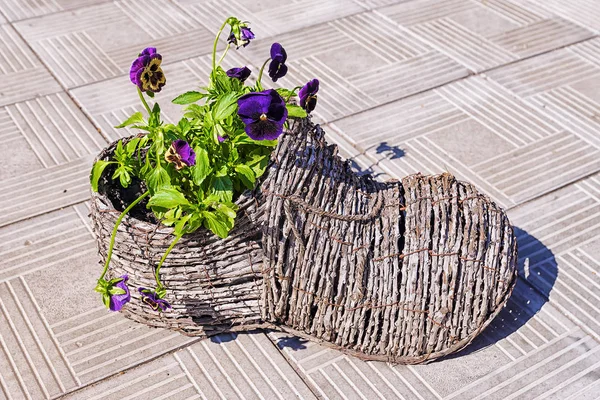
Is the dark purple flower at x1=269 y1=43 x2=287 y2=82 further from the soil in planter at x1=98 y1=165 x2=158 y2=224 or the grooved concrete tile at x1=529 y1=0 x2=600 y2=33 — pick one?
the grooved concrete tile at x1=529 y1=0 x2=600 y2=33

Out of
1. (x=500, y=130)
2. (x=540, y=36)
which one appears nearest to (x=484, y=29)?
(x=540, y=36)

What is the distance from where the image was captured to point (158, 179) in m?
2.79

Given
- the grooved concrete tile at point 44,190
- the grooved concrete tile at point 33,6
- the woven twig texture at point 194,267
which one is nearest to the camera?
the woven twig texture at point 194,267

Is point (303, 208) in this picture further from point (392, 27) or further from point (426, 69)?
point (392, 27)

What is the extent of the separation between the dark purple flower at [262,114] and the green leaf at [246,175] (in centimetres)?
15

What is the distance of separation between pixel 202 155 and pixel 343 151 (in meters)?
1.64

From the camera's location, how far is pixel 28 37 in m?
5.35

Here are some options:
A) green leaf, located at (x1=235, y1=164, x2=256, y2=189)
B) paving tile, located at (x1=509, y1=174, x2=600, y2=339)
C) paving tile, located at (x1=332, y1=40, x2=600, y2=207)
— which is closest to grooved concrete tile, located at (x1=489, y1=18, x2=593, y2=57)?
paving tile, located at (x1=332, y1=40, x2=600, y2=207)

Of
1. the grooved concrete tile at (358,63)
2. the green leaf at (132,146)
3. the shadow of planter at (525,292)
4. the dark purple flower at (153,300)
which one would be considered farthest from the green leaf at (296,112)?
the grooved concrete tile at (358,63)

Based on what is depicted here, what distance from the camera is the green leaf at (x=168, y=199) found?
2.67 meters

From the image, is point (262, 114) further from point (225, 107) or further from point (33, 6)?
point (33, 6)

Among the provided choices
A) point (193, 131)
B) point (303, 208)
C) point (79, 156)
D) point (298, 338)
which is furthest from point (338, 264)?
point (79, 156)

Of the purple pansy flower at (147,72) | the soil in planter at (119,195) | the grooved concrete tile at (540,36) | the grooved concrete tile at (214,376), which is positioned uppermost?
the purple pansy flower at (147,72)

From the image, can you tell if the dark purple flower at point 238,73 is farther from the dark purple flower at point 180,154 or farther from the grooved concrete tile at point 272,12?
the grooved concrete tile at point 272,12
